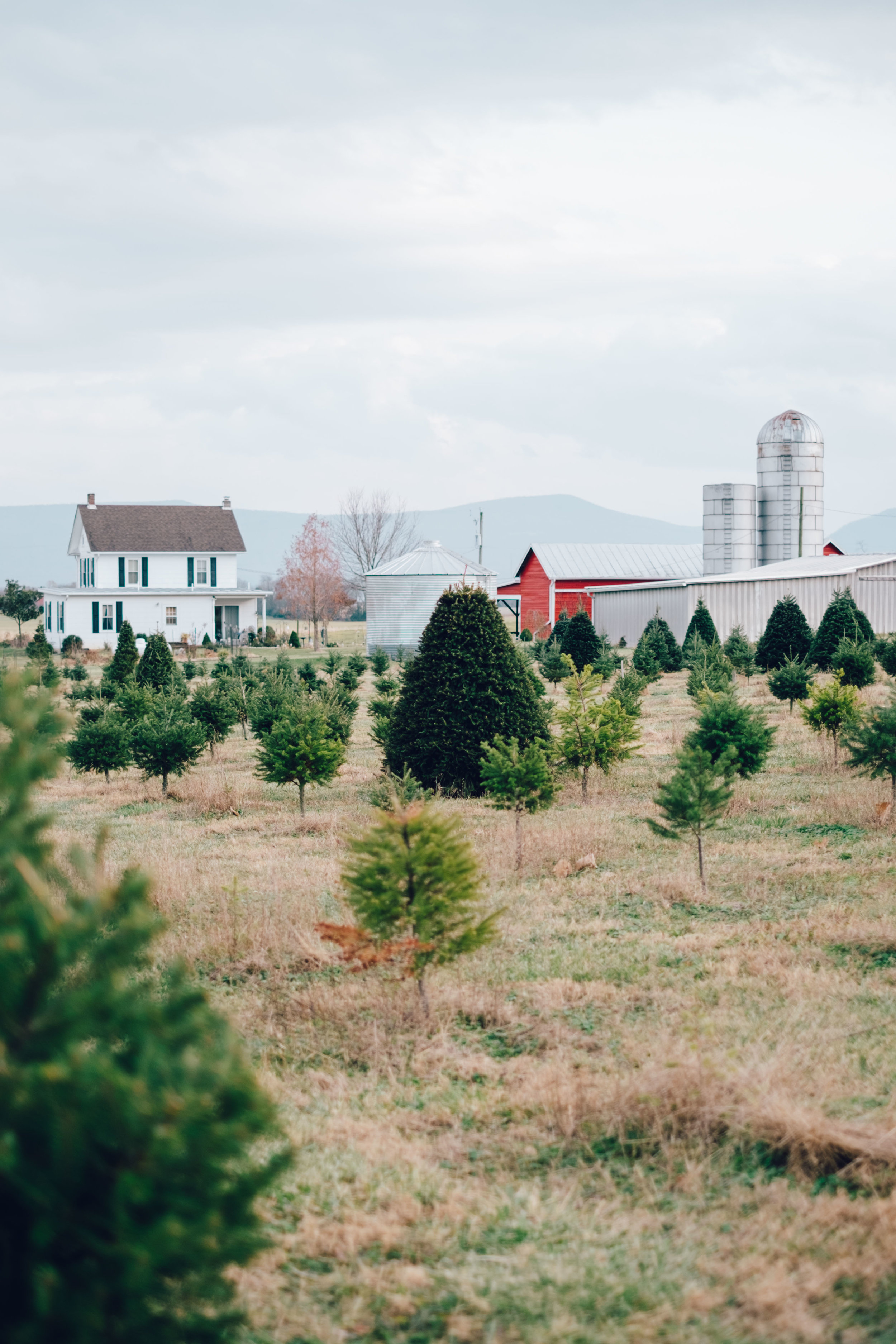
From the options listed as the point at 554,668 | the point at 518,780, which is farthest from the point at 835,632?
the point at 518,780

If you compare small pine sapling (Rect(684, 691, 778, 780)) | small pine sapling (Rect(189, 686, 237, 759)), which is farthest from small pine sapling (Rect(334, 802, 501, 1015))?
small pine sapling (Rect(189, 686, 237, 759))

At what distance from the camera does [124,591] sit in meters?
55.0

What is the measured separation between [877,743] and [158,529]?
164 ft

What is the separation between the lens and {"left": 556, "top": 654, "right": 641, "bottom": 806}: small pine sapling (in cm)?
1504

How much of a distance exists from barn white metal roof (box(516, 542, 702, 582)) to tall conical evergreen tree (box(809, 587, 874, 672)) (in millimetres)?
26196

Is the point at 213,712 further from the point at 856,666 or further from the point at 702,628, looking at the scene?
the point at 702,628

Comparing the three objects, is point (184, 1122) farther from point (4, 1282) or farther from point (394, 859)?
point (394, 859)

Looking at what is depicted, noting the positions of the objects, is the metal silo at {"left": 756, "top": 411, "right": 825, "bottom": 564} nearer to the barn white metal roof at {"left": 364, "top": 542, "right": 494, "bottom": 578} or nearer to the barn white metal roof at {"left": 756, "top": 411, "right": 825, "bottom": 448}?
the barn white metal roof at {"left": 756, "top": 411, "right": 825, "bottom": 448}

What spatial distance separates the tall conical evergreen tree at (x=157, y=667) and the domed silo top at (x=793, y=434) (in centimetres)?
3282

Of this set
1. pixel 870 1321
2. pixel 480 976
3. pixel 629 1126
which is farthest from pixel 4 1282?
pixel 480 976

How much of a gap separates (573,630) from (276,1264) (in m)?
33.1

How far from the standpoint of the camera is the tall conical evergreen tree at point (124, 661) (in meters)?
34.1

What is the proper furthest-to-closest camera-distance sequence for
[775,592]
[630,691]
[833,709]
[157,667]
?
[775,592]
[157,667]
[630,691]
[833,709]

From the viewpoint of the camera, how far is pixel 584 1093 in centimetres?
573
